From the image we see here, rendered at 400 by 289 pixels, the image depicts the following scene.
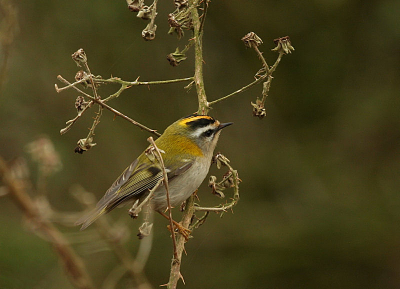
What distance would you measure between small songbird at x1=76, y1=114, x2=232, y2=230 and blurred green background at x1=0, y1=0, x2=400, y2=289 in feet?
6.40

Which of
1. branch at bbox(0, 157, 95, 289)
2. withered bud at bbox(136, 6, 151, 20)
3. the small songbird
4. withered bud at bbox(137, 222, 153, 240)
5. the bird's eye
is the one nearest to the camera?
branch at bbox(0, 157, 95, 289)

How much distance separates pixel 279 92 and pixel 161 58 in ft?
4.94

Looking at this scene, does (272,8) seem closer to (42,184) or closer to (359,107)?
(359,107)

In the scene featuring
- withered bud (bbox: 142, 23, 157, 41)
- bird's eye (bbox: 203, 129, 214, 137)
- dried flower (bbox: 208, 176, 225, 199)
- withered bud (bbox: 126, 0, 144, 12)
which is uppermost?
withered bud (bbox: 126, 0, 144, 12)

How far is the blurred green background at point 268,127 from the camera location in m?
5.65

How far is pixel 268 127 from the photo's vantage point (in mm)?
6230

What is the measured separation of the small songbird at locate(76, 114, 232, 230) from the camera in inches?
141

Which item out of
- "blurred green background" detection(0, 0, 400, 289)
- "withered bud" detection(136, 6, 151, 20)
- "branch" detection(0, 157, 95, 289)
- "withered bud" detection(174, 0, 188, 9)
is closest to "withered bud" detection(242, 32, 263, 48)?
"withered bud" detection(174, 0, 188, 9)

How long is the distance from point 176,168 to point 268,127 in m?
2.71

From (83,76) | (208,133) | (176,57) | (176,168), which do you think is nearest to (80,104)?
(83,76)

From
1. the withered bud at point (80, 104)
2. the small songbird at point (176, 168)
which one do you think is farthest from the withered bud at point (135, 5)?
the small songbird at point (176, 168)

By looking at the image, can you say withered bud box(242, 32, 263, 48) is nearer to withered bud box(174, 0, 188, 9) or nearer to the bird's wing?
withered bud box(174, 0, 188, 9)

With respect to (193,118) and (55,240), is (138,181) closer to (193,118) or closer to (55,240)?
(193,118)

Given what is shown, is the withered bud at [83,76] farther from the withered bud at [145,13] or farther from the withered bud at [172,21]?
the withered bud at [172,21]
